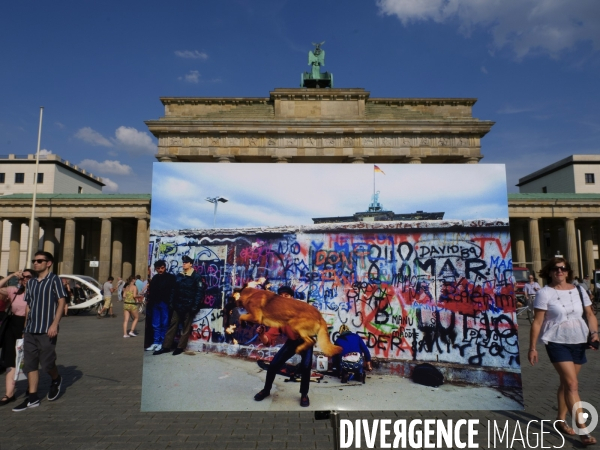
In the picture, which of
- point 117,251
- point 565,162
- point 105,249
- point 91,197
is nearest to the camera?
point 105,249

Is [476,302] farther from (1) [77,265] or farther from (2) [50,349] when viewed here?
(1) [77,265]

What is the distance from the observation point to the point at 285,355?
3908 millimetres

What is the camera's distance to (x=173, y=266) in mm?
4012

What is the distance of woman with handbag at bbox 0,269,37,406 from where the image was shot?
651 centimetres

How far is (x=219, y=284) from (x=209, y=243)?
38 centimetres

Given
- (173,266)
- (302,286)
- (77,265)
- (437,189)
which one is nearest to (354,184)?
(437,189)

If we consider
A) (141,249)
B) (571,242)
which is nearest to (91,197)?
(141,249)

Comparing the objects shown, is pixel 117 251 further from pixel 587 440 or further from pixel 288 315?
pixel 587 440

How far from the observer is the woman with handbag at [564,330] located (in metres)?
5.03

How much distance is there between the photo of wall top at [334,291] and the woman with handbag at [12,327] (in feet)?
13.4

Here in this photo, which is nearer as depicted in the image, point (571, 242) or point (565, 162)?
point (571, 242)

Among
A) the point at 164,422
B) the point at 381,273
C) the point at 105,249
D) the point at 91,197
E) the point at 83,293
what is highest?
the point at 91,197

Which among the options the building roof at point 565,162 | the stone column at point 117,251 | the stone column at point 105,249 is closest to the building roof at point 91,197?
the stone column at point 105,249

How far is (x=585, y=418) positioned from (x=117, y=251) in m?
43.0
